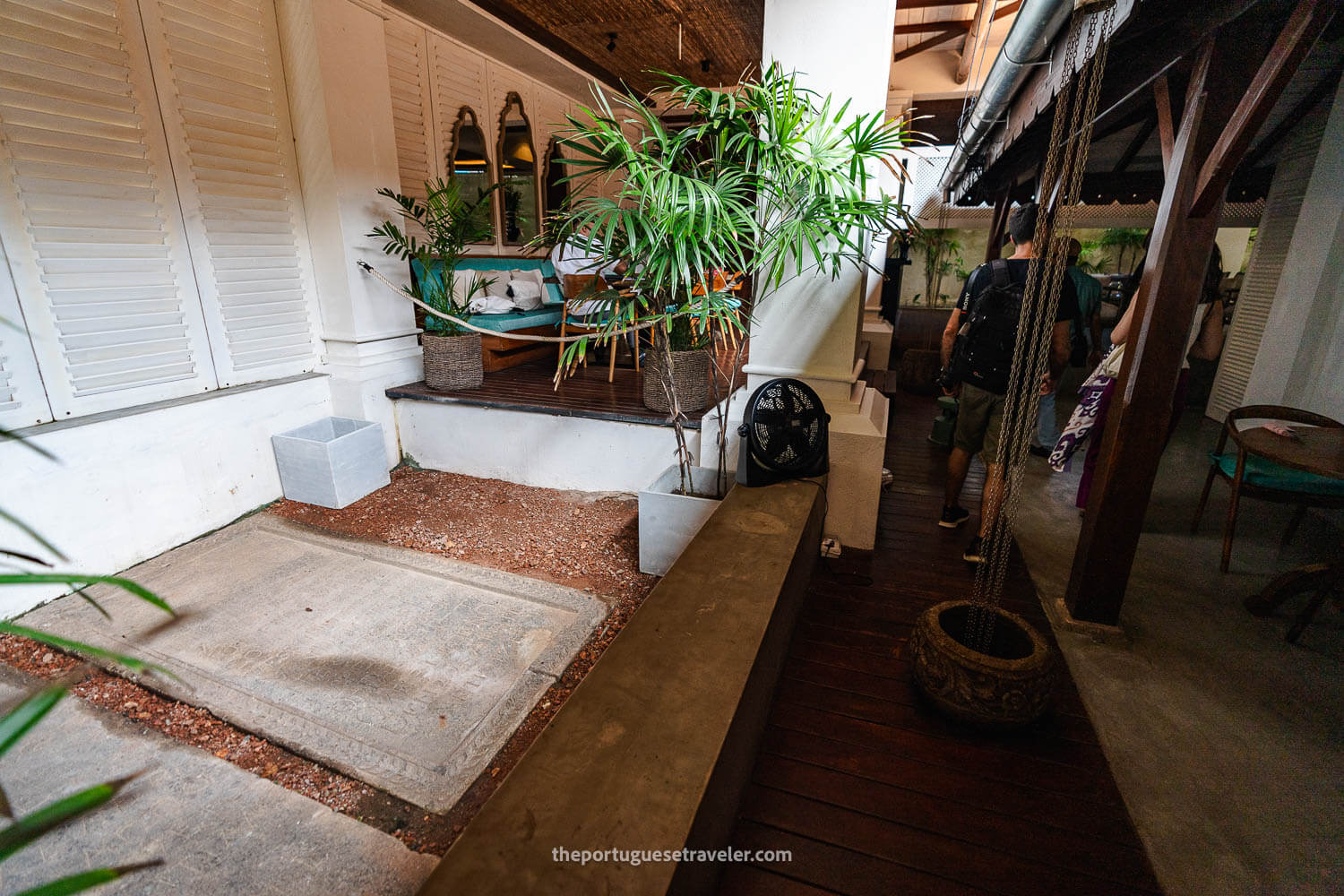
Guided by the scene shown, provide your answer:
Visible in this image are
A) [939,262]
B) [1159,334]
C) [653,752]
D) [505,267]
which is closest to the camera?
[653,752]

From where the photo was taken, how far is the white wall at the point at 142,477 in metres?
2.52

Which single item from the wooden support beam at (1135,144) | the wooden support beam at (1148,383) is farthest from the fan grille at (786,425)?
the wooden support beam at (1135,144)

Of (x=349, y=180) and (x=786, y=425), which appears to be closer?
(x=786, y=425)

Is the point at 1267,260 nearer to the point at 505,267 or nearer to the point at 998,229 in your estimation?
the point at 998,229

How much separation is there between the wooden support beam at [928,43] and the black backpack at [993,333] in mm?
6530

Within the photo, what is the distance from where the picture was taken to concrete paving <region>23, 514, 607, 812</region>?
1883mm

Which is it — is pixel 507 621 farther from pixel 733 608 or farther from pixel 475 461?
pixel 475 461

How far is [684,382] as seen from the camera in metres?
3.34

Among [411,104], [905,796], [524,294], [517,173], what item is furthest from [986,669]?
[517,173]

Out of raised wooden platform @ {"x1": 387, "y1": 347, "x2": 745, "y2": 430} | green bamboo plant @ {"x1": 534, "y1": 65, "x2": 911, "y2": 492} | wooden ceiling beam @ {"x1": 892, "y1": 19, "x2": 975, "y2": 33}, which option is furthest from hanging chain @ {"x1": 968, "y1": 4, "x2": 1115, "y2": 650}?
wooden ceiling beam @ {"x1": 892, "y1": 19, "x2": 975, "y2": 33}

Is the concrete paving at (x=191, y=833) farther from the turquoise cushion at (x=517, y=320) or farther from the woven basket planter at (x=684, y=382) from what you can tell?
the turquoise cushion at (x=517, y=320)

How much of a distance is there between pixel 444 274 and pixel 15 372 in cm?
208

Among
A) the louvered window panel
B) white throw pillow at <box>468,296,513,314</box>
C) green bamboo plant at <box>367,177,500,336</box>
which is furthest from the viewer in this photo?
the louvered window panel

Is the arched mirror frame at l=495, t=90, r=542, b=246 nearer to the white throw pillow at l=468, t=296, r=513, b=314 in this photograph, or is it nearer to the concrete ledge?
the white throw pillow at l=468, t=296, r=513, b=314
